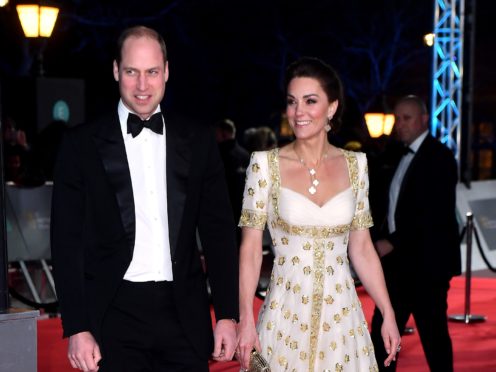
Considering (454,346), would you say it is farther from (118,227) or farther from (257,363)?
(118,227)

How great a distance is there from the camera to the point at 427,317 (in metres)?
5.78

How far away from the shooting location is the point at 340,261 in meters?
4.11

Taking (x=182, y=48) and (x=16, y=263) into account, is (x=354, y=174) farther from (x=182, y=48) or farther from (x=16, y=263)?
(x=182, y=48)

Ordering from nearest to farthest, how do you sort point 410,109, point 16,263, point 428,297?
1. point 428,297
2. point 410,109
3. point 16,263

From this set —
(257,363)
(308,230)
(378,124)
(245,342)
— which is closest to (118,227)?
(245,342)

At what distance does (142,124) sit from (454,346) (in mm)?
5533

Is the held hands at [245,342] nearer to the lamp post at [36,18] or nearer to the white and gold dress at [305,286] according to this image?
the white and gold dress at [305,286]

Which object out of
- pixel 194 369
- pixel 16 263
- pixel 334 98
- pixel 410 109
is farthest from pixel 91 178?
pixel 16 263

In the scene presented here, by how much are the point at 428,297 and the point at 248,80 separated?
29528mm

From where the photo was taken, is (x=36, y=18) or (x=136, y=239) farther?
(x=36, y=18)

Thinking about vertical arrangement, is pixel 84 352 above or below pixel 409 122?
below

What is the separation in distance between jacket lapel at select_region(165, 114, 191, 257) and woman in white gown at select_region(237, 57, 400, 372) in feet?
2.25

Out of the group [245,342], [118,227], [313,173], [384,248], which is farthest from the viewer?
[384,248]

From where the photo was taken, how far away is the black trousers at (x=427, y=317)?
5758 millimetres
